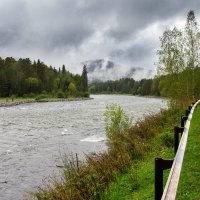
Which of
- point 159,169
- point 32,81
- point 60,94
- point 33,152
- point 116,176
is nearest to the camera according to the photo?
point 159,169

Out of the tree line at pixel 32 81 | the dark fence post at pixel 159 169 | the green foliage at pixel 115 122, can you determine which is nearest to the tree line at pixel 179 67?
the green foliage at pixel 115 122

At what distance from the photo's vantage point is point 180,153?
18.3 feet

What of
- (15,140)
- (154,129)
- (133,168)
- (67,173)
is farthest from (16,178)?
(15,140)

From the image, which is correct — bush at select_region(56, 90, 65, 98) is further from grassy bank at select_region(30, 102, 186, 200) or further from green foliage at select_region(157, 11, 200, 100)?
grassy bank at select_region(30, 102, 186, 200)

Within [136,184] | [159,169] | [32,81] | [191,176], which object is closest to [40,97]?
[32,81]

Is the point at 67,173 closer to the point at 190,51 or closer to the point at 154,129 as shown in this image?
the point at 154,129

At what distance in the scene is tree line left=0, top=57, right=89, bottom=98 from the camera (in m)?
133

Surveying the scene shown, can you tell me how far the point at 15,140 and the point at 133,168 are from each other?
20672 millimetres

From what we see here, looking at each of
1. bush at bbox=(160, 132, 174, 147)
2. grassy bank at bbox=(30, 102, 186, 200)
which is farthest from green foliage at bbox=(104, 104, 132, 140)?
bush at bbox=(160, 132, 174, 147)

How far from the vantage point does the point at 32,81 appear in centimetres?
14238

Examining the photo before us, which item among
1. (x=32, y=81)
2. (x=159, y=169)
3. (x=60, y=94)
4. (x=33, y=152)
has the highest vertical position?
(x=32, y=81)

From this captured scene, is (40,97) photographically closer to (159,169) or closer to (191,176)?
(191,176)

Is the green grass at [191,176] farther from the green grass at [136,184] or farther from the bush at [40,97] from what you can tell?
the bush at [40,97]

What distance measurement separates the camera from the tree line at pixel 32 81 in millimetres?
133250
